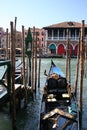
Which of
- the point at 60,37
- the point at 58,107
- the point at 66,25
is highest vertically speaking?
the point at 66,25

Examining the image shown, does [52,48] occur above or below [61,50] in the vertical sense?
above

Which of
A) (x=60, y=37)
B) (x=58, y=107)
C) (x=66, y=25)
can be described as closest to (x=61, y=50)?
(x=60, y=37)

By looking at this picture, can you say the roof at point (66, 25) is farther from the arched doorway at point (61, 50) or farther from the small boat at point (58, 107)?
Result: the small boat at point (58, 107)

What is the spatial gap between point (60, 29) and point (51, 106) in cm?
3533

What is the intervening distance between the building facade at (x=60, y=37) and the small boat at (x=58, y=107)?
1279 inches

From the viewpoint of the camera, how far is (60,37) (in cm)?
4444

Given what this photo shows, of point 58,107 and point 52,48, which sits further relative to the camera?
point 52,48

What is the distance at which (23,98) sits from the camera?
11484 mm

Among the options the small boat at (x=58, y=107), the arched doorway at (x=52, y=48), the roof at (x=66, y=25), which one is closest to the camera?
the small boat at (x=58, y=107)

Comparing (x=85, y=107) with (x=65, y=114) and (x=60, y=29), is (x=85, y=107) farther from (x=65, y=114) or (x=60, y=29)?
(x=60, y=29)

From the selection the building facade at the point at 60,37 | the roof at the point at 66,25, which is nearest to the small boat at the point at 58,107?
the building facade at the point at 60,37

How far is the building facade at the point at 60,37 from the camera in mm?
43906

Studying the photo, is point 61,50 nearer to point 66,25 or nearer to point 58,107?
point 66,25

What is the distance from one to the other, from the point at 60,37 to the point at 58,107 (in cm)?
3584
